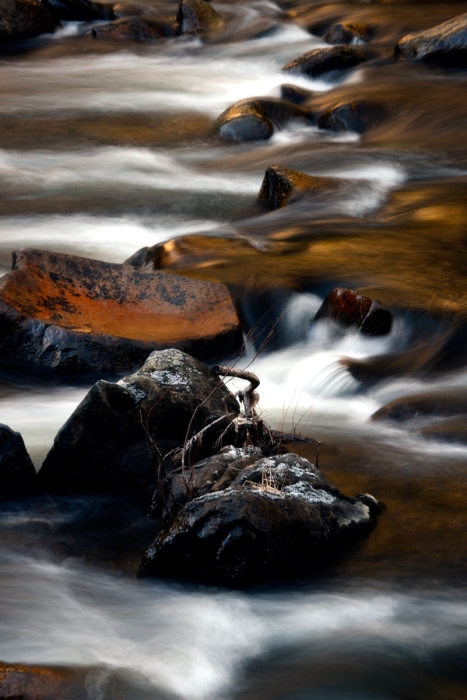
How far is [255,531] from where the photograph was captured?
12.0 feet

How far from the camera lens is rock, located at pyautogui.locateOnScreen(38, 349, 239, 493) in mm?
4520

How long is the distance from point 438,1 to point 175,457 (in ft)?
49.7

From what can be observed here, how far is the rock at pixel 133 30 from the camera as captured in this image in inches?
734

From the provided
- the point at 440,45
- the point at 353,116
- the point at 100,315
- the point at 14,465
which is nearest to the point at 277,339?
the point at 100,315

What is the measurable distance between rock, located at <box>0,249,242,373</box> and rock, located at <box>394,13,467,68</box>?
8421mm

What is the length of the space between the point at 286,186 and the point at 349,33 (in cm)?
784

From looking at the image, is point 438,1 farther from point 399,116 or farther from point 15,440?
point 15,440

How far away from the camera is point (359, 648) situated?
347 cm

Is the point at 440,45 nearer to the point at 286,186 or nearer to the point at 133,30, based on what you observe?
the point at 286,186

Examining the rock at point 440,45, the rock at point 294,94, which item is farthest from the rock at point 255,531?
the rock at point 440,45

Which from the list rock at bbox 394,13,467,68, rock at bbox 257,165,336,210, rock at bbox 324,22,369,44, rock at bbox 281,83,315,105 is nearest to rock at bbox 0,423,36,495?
rock at bbox 257,165,336,210

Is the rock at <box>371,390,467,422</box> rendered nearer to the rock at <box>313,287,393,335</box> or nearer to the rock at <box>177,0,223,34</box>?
the rock at <box>313,287,393,335</box>

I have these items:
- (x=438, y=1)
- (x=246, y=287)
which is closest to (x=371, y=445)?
(x=246, y=287)

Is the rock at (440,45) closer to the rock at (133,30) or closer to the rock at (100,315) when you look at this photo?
the rock at (133,30)
